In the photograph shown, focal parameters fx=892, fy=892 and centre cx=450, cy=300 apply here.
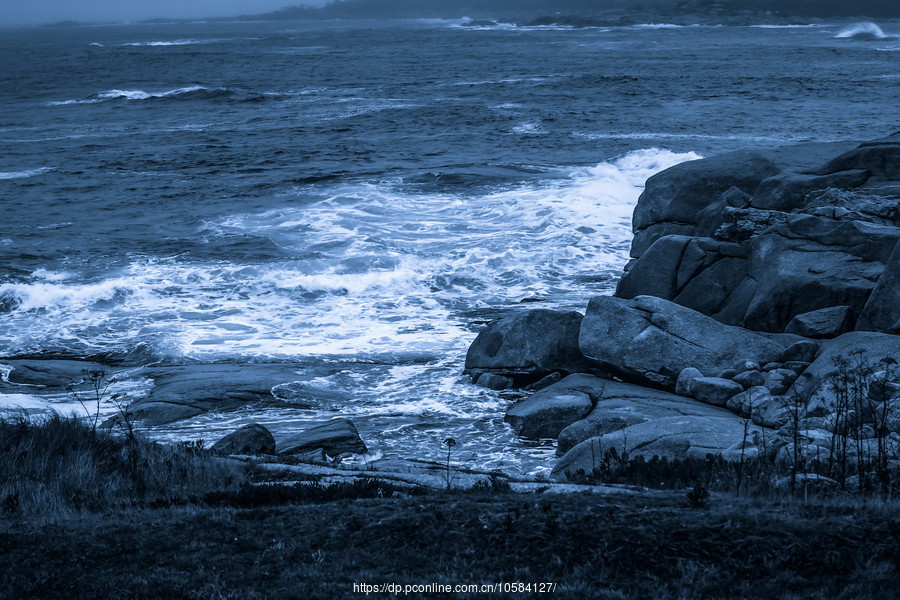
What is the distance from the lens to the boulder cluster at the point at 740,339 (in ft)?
31.3

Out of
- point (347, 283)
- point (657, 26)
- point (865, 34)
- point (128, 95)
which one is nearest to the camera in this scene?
point (347, 283)

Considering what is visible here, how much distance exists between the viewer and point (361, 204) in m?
27.9

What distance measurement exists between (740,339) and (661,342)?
3.83 feet

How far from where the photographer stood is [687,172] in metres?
19.6

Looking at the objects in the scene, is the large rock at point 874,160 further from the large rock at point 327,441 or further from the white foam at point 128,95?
the white foam at point 128,95

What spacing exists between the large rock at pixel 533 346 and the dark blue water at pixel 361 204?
682 millimetres

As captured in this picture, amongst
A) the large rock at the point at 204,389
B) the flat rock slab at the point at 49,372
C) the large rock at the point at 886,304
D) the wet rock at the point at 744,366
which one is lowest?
the flat rock slab at the point at 49,372

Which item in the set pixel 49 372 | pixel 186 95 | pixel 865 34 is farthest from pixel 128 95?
pixel 865 34

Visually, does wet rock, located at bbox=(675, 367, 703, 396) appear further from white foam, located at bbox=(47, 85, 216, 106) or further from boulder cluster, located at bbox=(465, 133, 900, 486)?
white foam, located at bbox=(47, 85, 216, 106)

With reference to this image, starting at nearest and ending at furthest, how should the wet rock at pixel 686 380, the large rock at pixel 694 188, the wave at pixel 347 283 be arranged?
1. the wet rock at pixel 686 380
2. the wave at pixel 347 283
3. the large rock at pixel 694 188

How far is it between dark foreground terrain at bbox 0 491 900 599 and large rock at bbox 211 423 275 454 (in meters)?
3.92

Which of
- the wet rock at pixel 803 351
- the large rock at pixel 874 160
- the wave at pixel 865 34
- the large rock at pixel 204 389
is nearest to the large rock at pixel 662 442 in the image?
the wet rock at pixel 803 351

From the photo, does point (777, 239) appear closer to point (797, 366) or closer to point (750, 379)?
point (797, 366)

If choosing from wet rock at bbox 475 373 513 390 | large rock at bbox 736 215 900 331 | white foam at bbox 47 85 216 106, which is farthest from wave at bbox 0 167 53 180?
large rock at bbox 736 215 900 331
